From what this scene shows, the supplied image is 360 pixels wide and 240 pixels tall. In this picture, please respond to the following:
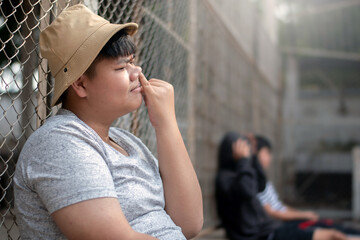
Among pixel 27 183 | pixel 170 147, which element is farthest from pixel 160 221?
pixel 27 183

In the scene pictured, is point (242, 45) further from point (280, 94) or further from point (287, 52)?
point (287, 52)

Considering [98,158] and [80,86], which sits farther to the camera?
[80,86]

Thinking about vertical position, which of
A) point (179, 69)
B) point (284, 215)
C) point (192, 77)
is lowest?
point (284, 215)

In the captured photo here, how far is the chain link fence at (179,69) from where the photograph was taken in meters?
1.86

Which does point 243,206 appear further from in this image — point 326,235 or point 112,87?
point 112,87

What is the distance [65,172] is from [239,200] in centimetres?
294

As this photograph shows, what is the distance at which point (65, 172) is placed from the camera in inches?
48.4

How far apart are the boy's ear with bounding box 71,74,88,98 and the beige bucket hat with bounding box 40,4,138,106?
5cm

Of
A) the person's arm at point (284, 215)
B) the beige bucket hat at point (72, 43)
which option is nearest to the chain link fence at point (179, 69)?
the beige bucket hat at point (72, 43)

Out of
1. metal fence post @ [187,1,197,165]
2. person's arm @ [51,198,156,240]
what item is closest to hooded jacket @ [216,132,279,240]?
metal fence post @ [187,1,197,165]

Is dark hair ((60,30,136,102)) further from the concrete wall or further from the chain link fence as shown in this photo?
the concrete wall

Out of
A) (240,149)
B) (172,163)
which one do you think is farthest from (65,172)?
(240,149)

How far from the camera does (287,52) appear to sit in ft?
37.8

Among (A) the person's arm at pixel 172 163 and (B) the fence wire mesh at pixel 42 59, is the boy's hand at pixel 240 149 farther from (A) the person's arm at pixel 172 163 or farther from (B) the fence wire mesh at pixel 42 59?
(A) the person's arm at pixel 172 163
